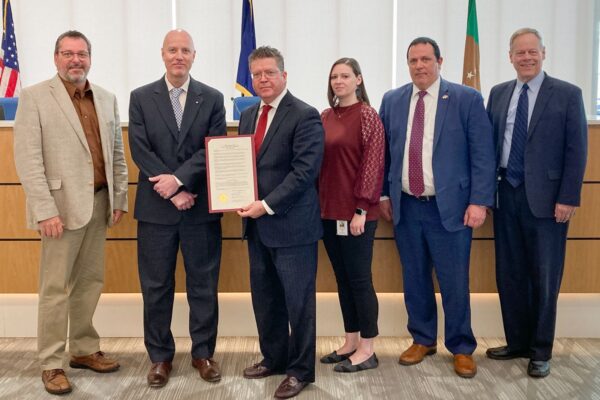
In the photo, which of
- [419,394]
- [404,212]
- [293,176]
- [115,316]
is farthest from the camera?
[115,316]

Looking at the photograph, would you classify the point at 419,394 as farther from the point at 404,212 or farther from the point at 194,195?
the point at 194,195

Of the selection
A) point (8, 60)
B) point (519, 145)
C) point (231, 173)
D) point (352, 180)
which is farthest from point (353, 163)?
point (8, 60)

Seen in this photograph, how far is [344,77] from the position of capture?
2.63m

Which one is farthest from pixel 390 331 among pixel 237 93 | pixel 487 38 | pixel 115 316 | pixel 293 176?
pixel 487 38

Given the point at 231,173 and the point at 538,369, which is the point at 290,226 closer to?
the point at 231,173

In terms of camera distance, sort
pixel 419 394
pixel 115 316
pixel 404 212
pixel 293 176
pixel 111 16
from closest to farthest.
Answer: pixel 293 176, pixel 419 394, pixel 404 212, pixel 115 316, pixel 111 16

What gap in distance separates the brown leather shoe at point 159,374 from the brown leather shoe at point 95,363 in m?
0.25

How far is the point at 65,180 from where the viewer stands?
259 centimetres

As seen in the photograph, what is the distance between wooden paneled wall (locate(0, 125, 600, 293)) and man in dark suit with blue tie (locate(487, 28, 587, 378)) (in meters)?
0.36

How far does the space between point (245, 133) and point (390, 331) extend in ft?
5.13

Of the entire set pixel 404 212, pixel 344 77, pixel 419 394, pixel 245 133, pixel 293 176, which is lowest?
pixel 419 394

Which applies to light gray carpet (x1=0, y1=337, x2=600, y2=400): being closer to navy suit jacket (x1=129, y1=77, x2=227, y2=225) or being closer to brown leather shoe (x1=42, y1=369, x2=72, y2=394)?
brown leather shoe (x1=42, y1=369, x2=72, y2=394)

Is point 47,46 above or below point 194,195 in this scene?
above

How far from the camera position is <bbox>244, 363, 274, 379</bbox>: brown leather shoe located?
9.07 feet
